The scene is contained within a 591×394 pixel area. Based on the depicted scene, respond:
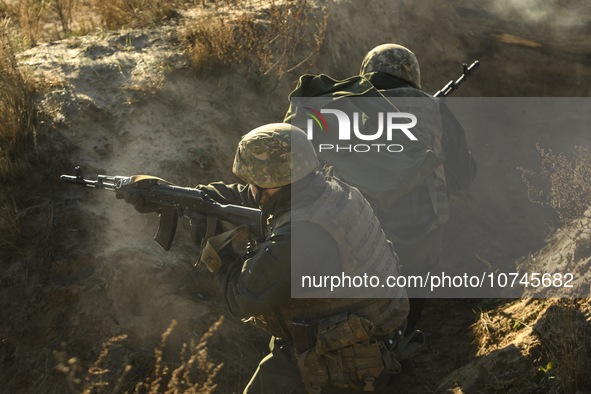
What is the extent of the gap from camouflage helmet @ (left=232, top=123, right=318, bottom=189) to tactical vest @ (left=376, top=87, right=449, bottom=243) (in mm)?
1229

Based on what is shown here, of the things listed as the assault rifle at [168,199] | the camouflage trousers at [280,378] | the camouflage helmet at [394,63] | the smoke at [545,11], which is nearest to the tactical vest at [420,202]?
the camouflage helmet at [394,63]

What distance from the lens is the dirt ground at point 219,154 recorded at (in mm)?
3400

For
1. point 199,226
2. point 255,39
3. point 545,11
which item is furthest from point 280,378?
point 545,11

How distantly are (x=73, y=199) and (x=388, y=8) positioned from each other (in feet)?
16.3

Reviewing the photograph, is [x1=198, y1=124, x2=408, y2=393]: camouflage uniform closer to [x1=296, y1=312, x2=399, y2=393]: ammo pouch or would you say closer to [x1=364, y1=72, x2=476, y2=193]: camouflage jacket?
[x1=296, y1=312, x2=399, y2=393]: ammo pouch

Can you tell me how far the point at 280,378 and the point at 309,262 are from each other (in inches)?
36.3

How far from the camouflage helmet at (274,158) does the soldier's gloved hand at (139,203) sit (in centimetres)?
90

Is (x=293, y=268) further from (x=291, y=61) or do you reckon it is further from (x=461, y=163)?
(x=291, y=61)

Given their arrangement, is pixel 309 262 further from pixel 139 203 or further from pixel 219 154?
pixel 219 154

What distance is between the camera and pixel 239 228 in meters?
2.62

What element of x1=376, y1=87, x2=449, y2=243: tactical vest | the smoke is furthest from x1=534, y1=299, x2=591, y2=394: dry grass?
the smoke

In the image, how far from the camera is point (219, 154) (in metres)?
4.30

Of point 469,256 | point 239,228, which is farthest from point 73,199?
point 469,256

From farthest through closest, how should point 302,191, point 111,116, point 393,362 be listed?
1. point 111,116
2. point 393,362
3. point 302,191
